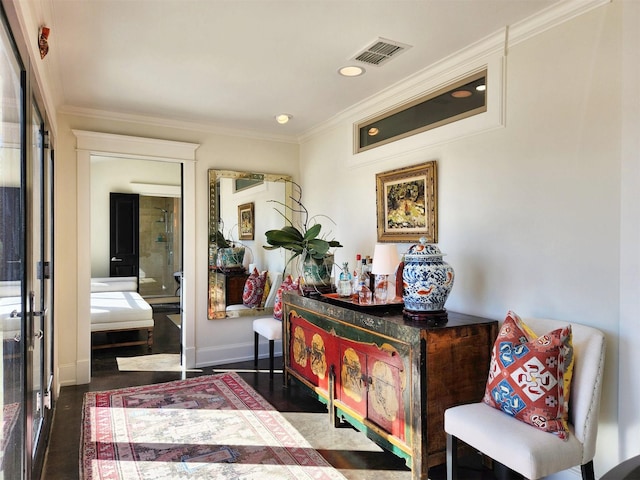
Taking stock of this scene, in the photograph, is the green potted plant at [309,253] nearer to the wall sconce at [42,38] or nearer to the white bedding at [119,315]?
the wall sconce at [42,38]

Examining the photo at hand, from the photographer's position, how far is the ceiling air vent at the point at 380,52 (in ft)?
8.68

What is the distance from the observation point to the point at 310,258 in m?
3.55

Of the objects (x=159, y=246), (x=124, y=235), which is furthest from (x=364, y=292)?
(x=159, y=246)

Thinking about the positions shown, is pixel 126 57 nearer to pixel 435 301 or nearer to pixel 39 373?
pixel 39 373

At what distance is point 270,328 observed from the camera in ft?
13.5

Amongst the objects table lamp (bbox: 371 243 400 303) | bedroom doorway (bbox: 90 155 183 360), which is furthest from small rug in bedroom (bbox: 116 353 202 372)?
table lamp (bbox: 371 243 400 303)

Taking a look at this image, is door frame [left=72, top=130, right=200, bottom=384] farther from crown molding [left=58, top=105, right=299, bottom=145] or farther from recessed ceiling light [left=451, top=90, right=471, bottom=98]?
recessed ceiling light [left=451, top=90, right=471, bottom=98]

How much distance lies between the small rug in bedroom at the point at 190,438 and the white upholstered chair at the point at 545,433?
83 cm

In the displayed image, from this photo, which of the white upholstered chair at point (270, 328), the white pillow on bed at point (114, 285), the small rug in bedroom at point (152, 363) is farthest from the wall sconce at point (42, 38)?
the white pillow on bed at point (114, 285)

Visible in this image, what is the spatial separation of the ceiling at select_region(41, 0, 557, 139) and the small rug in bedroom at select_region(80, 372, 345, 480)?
98.0 inches

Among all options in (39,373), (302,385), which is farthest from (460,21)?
(39,373)

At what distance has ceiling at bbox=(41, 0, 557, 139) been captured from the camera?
7.41 ft

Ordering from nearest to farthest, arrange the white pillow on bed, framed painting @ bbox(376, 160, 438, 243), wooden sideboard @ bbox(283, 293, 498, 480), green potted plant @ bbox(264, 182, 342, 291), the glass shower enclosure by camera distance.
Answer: wooden sideboard @ bbox(283, 293, 498, 480) → framed painting @ bbox(376, 160, 438, 243) → green potted plant @ bbox(264, 182, 342, 291) → the white pillow on bed → the glass shower enclosure

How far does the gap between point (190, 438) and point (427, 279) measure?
73.9 inches
